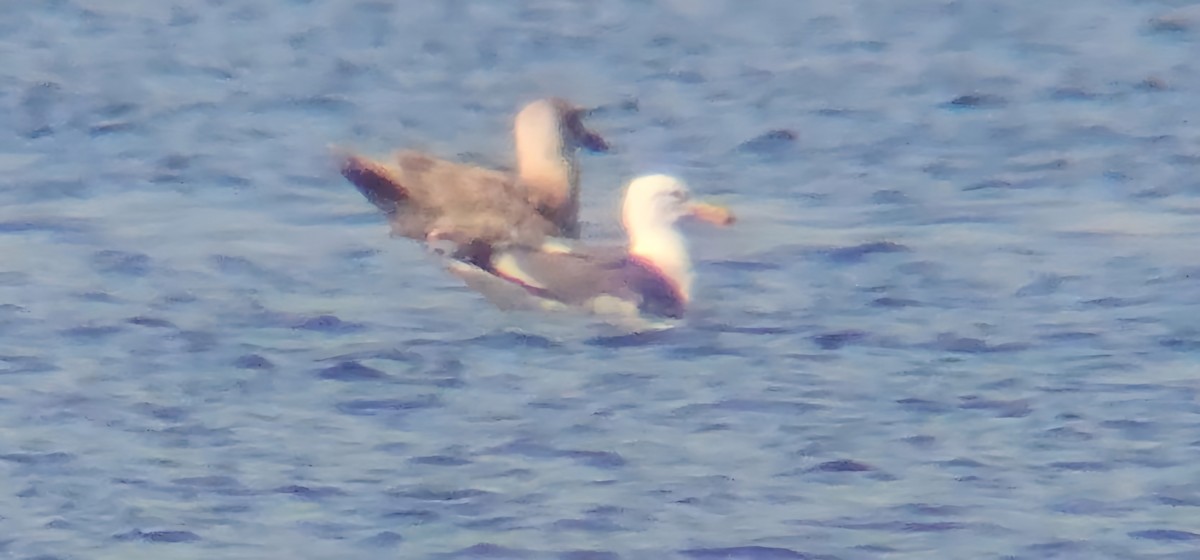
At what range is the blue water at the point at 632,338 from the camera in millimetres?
7117

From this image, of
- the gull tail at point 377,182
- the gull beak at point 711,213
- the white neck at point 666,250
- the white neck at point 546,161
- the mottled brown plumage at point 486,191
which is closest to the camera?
the white neck at point 666,250

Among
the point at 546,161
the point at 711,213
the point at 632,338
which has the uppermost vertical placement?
the point at 546,161

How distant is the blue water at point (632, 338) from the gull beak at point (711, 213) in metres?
0.18

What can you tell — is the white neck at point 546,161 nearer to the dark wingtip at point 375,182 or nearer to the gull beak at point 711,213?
the dark wingtip at point 375,182

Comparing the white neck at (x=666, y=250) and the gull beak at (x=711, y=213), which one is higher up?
the gull beak at (x=711, y=213)

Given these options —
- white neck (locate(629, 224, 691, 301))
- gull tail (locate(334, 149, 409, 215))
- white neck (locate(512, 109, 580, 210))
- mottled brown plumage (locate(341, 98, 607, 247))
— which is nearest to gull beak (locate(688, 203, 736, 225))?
white neck (locate(629, 224, 691, 301))

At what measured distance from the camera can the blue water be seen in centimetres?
712

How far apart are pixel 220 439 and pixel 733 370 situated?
1858 millimetres

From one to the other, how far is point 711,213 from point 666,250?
0.85 ft

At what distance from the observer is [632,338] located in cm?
902

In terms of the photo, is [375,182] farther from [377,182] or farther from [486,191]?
[486,191]

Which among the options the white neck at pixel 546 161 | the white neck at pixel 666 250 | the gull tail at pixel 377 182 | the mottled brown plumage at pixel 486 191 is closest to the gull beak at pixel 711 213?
the white neck at pixel 666 250

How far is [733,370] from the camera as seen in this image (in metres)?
8.43

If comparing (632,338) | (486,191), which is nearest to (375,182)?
(486,191)
